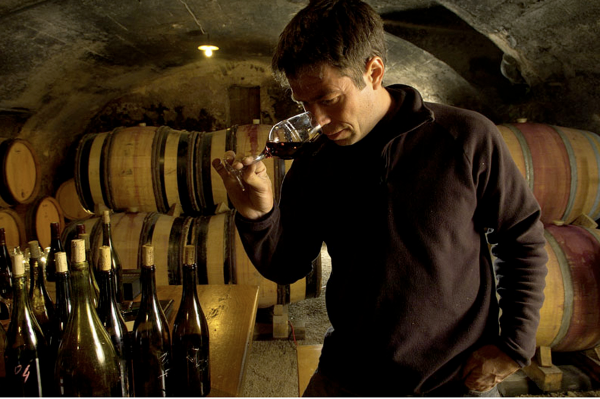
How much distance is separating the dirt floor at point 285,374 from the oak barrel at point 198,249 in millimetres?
406

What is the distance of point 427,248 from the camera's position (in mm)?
1184

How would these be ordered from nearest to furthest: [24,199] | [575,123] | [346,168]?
[346,168] → [575,123] → [24,199]

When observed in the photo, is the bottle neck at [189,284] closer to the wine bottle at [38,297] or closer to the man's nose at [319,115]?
the wine bottle at [38,297]

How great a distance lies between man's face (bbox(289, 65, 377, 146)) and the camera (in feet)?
3.69

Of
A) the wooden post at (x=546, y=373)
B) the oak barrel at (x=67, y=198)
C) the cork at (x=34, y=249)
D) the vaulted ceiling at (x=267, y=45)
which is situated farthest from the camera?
the oak barrel at (x=67, y=198)

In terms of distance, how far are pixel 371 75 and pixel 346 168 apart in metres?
0.30

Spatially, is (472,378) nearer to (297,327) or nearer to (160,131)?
(297,327)

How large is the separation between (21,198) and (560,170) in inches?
193

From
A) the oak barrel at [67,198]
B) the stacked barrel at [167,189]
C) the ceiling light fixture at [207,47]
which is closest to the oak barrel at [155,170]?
the stacked barrel at [167,189]

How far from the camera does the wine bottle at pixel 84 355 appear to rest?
964mm

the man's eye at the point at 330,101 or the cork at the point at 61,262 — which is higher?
the man's eye at the point at 330,101

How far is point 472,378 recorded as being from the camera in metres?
1.23

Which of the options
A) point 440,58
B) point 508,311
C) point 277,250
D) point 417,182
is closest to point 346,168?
point 417,182

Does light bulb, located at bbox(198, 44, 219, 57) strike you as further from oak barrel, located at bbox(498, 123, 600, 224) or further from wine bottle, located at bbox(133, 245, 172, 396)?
wine bottle, located at bbox(133, 245, 172, 396)
